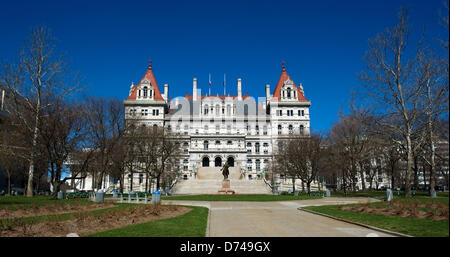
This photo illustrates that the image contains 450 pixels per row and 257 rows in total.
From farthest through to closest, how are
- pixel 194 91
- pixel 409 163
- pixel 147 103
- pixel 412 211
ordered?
pixel 194 91
pixel 147 103
pixel 409 163
pixel 412 211

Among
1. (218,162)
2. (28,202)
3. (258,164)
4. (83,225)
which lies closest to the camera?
(83,225)

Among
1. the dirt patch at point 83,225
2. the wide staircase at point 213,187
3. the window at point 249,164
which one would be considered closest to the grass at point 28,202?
the dirt patch at point 83,225

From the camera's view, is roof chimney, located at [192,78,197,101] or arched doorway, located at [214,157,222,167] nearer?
arched doorway, located at [214,157,222,167]

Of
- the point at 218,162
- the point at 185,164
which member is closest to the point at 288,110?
the point at 218,162

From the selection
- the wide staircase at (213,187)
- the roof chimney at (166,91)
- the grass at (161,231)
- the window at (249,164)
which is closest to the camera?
the grass at (161,231)

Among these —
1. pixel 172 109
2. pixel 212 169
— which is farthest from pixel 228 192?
pixel 172 109

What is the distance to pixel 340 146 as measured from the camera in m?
43.4

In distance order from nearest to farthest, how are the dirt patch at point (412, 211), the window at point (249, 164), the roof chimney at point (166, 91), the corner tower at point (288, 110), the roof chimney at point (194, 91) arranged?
the dirt patch at point (412, 211)
the window at point (249, 164)
the corner tower at point (288, 110)
the roof chimney at point (194, 91)
the roof chimney at point (166, 91)

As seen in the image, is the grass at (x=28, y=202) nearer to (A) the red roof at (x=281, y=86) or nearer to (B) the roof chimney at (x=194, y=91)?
(B) the roof chimney at (x=194, y=91)

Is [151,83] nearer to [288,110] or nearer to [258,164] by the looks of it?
[258,164]

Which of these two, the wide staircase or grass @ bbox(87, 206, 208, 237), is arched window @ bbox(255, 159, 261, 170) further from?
grass @ bbox(87, 206, 208, 237)

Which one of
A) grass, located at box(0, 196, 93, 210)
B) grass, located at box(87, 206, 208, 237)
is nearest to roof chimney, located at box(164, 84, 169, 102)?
grass, located at box(0, 196, 93, 210)
